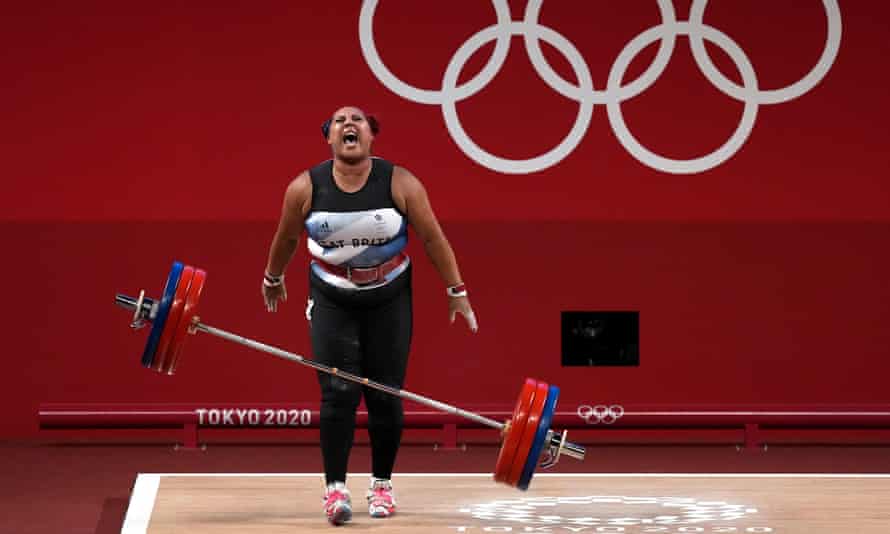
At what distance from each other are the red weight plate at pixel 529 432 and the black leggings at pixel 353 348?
1.72 feet

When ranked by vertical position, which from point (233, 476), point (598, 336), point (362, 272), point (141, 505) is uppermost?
point (598, 336)

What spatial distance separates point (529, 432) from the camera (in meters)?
4.93

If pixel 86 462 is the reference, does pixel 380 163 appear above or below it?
above

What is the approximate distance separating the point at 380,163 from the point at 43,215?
258 centimetres

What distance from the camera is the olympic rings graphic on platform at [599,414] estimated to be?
7.32m

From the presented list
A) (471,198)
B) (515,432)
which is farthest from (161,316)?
(471,198)

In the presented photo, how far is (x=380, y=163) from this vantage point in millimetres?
5242

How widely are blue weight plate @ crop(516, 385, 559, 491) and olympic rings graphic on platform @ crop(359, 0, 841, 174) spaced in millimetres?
2495

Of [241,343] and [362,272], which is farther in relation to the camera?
[362,272]

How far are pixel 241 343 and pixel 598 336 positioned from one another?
2.77 meters

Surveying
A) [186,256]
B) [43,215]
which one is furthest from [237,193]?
[43,215]

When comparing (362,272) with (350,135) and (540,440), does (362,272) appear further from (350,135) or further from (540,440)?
(540,440)

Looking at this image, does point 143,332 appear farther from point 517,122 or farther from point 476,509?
point 476,509

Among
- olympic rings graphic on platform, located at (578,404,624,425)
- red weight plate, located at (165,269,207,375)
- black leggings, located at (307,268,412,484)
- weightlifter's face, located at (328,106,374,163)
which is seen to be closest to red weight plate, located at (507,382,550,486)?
black leggings, located at (307,268,412,484)
